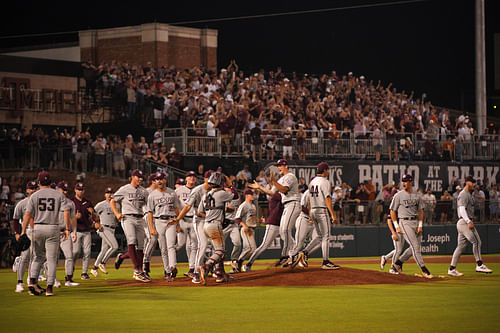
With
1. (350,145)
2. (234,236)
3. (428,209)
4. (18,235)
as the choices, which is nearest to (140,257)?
(18,235)

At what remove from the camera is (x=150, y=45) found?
150 ft

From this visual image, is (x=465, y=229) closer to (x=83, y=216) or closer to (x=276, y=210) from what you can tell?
(x=276, y=210)

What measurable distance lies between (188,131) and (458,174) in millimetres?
12369

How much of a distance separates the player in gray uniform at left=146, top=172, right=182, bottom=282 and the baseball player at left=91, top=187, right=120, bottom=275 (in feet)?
8.80

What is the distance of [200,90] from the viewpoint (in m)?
33.2

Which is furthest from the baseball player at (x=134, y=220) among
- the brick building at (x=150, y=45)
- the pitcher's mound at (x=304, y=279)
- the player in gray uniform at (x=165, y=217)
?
the brick building at (x=150, y=45)

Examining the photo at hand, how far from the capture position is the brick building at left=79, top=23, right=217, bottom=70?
1802 inches

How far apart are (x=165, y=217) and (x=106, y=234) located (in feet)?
10.5

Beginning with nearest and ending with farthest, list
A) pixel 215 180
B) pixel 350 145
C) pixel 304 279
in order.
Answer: pixel 215 180
pixel 304 279
pixel 350 145

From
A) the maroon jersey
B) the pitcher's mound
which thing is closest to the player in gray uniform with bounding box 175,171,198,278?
the pitcher's mound

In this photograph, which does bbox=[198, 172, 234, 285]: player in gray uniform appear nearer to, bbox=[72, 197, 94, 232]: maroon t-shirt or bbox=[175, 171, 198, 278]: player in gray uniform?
bbox=[175, 171, 198, 278]: player in gray uniform

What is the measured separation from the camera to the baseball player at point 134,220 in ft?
55.7

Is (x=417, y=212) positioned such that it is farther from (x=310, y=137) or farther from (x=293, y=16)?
(x=293, y=16)

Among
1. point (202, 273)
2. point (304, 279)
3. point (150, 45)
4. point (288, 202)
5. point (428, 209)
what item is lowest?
point (304, 279)
